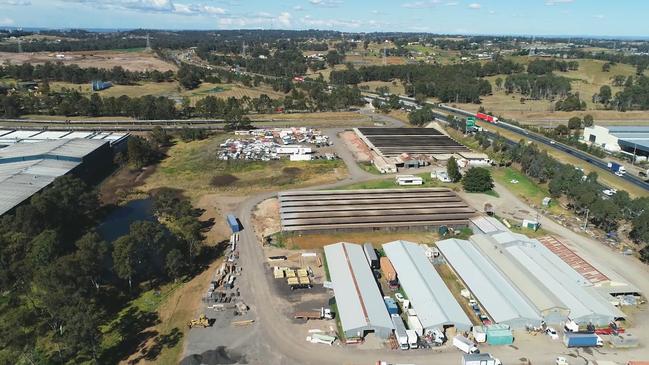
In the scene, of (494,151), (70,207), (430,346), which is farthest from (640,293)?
(70,207)

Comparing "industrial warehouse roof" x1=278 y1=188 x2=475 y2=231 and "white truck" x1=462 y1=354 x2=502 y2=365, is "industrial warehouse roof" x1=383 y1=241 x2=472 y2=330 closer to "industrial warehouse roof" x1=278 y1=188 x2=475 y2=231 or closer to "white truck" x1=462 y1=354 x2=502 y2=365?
"white truck" x1=462 y1=354 x2=502 y2=365

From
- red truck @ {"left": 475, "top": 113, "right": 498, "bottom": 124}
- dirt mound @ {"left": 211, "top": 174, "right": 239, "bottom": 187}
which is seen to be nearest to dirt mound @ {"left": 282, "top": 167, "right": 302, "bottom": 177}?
dirt mound @ {"left": 211, "top": 174, "right": 239, "bottom": 187}

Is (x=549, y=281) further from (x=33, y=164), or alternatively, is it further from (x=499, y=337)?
(x=33, y=164)

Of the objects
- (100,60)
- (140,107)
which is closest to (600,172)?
(140,107)

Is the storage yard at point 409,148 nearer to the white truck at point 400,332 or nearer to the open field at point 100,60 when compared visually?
the white truck at point 400,332

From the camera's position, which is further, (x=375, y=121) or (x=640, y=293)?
(x=375, y=121)

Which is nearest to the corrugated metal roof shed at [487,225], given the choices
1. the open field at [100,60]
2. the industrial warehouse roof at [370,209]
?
the industrial warehouse roof at [370,209]

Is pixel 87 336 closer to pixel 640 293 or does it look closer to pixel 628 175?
pixel 640 293
